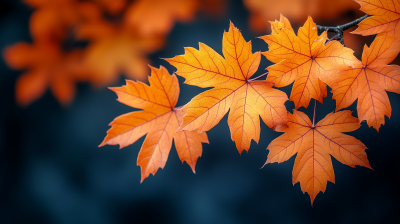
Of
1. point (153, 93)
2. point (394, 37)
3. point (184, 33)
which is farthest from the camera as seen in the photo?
point (184, 33)

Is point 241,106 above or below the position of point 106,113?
below

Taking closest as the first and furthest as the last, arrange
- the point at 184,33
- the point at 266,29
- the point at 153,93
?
the point at 153,93, the point at 266,29, the point at 184,33

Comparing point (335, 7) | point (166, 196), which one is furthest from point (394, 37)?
point (166, 196)

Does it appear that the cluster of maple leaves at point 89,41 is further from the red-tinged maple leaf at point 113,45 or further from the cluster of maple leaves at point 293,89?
the cluster of maple leaves at point 293,89

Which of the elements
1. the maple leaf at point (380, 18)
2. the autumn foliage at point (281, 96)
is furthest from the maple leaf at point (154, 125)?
the maple leaf at point (380, 18)

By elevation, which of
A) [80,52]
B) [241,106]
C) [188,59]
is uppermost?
[80,52]

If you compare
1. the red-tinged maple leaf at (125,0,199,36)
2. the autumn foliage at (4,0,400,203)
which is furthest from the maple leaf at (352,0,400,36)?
the red-tinged maple leaf at (125,0,199,36)

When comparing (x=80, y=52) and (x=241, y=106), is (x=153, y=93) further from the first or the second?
(x=80, y=52)
